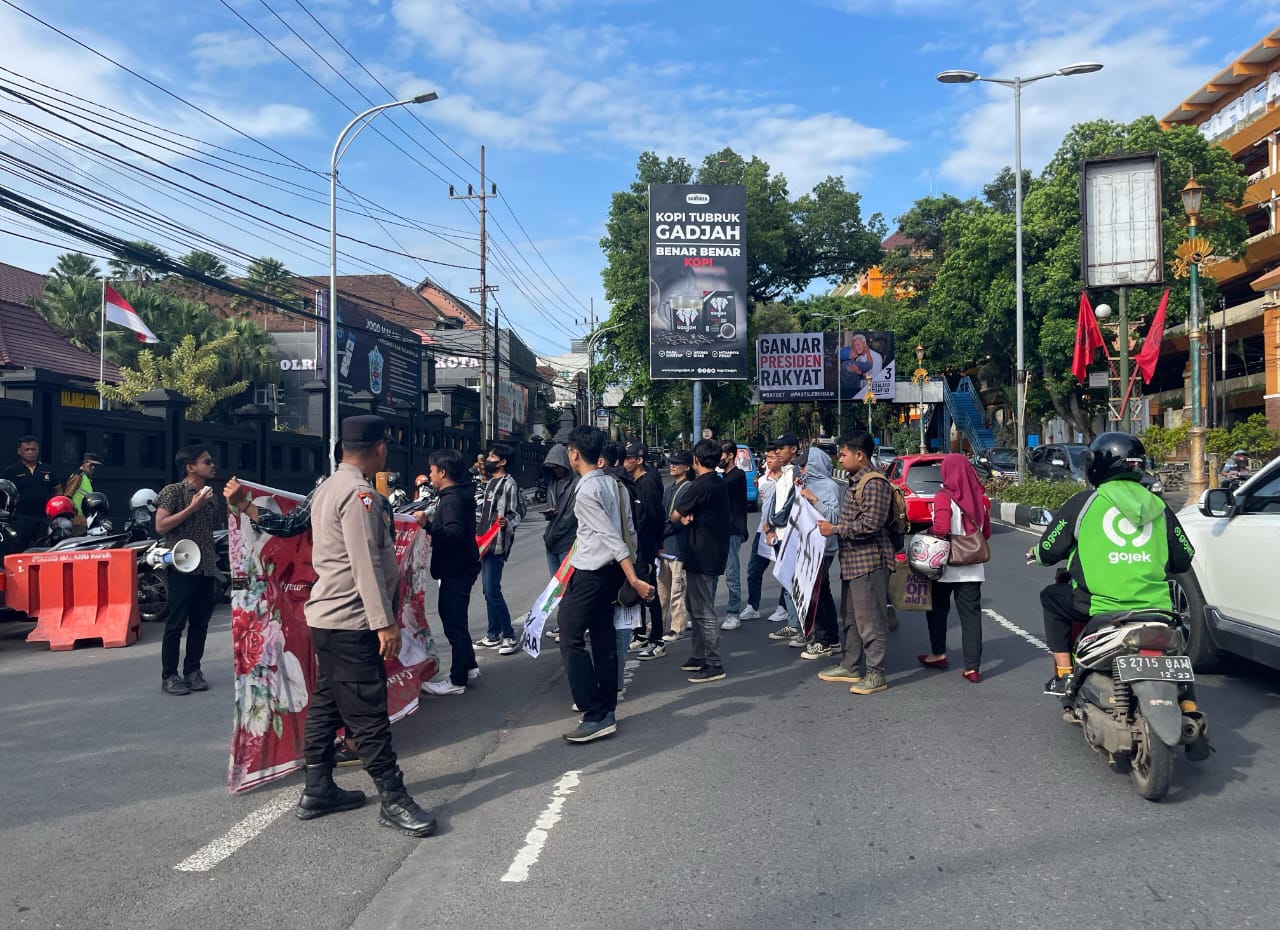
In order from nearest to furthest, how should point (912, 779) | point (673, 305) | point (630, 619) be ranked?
point (912, 779)
point (630, 619)
point (673, 305)

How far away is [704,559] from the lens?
719cm

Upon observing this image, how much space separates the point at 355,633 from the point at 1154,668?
3532 mm

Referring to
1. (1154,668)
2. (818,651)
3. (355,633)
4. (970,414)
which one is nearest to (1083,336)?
(818,651)

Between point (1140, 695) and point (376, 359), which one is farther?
point (376, 359)

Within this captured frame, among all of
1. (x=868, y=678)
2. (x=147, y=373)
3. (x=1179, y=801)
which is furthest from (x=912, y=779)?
(x=147, y=373)

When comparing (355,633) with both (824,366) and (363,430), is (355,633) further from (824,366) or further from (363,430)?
(824,366)

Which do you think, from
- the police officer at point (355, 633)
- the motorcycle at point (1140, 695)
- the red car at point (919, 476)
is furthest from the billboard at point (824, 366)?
the police officer at point (355, 633)

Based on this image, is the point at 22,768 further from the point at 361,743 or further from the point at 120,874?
the point at 361,743

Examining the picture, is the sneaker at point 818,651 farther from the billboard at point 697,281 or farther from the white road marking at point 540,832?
the billboard at point 697,281

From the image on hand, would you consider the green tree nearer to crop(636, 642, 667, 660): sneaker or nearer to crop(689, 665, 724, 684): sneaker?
crop(636, 642, 667, 660): sneaker

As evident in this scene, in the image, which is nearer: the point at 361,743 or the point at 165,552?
the point at 361,743

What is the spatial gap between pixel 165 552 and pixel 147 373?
A: 3012cm

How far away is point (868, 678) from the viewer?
663 cm

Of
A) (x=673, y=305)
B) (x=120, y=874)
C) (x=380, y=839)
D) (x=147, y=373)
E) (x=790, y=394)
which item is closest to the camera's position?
(x=120, y=874)
